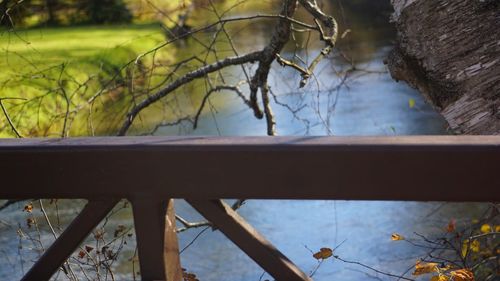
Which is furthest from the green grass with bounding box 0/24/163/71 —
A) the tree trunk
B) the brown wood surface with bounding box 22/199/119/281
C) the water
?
the brown wood surface with bounding box 22/199/119/281

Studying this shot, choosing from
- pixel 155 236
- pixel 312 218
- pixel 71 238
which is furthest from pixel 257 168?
pixel 312 218

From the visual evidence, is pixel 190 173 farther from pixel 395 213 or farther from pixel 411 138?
pixel 395 213

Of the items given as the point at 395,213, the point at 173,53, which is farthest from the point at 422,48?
the point at 173,53

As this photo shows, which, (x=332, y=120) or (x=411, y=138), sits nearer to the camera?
(x=411, y=138)

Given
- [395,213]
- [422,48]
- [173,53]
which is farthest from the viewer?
[173,53]

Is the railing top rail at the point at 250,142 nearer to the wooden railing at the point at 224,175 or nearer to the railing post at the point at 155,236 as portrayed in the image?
the wooden railing at the point at 224,175

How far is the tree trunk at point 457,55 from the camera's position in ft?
7.25

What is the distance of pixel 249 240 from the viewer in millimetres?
1631

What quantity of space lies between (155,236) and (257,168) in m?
0.28

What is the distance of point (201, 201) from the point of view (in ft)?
5.34

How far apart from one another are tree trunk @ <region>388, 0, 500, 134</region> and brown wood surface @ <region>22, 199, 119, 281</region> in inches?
42.9

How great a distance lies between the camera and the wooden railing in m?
1.49

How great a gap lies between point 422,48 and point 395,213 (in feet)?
20.2

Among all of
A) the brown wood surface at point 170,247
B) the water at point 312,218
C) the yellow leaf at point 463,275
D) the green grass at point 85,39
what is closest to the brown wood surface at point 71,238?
the brown wood surface at point 170,247
